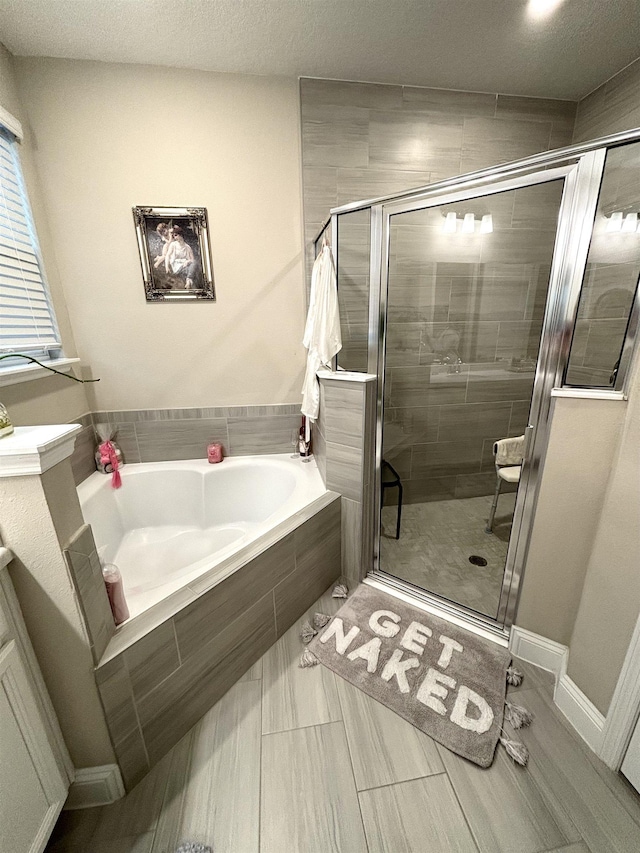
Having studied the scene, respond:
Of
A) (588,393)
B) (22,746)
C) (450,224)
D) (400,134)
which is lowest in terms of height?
(22,746)

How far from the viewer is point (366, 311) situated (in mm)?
1532

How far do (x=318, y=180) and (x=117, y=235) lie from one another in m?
1.15

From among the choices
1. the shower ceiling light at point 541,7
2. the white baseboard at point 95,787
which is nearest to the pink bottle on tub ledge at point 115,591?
the white baseboard at point 95,787

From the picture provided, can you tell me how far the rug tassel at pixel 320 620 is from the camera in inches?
60.8

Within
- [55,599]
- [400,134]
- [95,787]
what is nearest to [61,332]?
[55,599]

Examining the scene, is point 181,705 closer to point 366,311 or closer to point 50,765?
point 50,765

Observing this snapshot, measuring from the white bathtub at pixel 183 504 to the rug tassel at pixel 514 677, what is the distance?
107 centimetres

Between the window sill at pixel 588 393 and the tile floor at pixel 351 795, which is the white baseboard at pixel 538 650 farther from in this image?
the window sill at pixel 588 393

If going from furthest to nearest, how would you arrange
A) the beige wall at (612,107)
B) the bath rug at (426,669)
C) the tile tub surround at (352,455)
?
the beige wall at (612,107) < the tile tub surround at (352,455) < the bath rug at (426,669)

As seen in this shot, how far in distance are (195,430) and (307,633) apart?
136 centimetres

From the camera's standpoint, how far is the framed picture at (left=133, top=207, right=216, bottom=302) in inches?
71.1

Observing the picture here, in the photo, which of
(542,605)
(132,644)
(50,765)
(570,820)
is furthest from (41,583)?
(542,605)

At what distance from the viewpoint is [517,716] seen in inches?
46.3

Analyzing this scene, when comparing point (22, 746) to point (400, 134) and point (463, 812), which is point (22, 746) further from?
point (400, 134)
